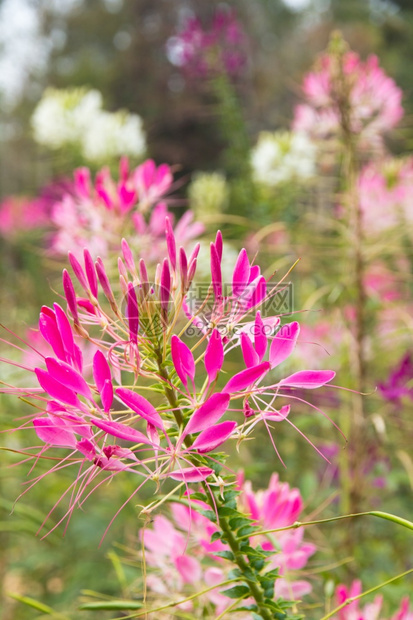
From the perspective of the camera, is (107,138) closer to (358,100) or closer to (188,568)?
(358,100)

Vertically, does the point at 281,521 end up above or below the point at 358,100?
below

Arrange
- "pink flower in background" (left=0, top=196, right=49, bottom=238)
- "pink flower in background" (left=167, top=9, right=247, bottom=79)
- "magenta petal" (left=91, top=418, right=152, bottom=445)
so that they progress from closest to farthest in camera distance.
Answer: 1. "magenta petal" (left=91, top=418, right=152, bottom=445)
2. "pink flower in background" (left=167, top=9, right=247, bottom=79)
3. "pink flower in background" (left=0, top=196, right=49, bottom=238)

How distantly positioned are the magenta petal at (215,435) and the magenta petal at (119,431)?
1.4 inches

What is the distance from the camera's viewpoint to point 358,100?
1.21 metres

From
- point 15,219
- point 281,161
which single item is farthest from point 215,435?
point 15,219

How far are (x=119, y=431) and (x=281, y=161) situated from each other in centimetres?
155

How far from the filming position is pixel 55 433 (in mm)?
389

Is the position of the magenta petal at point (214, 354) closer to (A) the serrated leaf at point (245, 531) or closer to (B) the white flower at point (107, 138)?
(A) the serrated leaf at point (245, 531)

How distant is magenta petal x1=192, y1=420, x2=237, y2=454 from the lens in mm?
367

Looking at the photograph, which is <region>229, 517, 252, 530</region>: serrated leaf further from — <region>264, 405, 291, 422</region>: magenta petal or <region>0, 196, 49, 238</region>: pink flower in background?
<region>0, 196, 49, 238</region>: pink flower in background

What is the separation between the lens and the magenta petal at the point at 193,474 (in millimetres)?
379

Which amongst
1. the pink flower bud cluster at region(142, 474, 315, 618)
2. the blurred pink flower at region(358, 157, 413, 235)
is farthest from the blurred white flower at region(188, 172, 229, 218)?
the pink flower bud cluster at region(142, 474, 315, 618)

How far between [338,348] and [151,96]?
609 cm

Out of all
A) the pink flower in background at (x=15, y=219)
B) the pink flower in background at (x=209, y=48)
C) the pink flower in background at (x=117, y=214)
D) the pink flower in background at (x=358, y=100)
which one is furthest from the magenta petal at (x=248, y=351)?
the pink flower in background at (x=15, y=219)
